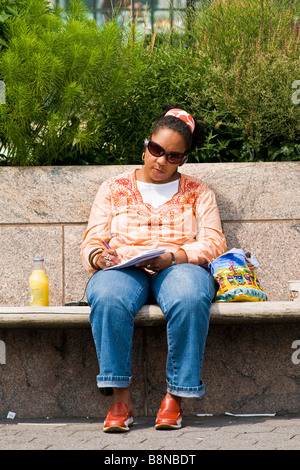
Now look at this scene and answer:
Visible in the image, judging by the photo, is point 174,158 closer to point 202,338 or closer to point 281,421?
point 202,338

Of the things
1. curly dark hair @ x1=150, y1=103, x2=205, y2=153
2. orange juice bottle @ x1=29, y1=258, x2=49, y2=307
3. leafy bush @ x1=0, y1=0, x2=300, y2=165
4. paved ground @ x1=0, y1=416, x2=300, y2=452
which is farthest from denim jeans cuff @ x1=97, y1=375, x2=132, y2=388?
leafy bush @ x1=0, y1=0, x2=300, y2=165

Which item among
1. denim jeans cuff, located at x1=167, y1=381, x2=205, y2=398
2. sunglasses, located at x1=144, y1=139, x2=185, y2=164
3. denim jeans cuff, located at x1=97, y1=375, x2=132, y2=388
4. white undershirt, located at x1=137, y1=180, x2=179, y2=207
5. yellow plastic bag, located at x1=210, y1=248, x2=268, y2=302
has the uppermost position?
sunglasses, located at x1=144, y1=139, x2=185, y2=164

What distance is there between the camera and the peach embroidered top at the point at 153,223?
13.2 feet

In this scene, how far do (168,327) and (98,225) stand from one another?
2.57ft

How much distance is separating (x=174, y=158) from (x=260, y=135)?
0.98 metres

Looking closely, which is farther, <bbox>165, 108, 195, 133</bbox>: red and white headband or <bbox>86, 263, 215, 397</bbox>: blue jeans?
<bbox>165, 108, 195, 133</bbox>: red and white headband

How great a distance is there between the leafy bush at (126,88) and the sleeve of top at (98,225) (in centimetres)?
71

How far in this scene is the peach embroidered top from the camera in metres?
4.04

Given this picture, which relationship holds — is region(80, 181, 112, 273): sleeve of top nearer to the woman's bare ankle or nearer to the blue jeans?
the blue jeans

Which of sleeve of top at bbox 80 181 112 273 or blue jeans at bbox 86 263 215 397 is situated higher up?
sleeve of top at bbox 80 181 112 273

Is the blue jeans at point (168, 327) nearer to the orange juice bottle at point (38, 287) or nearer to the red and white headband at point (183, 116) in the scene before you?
the orange juice bottle at point (38, 287)

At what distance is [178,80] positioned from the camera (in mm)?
5293

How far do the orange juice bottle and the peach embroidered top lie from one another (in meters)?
0.38
